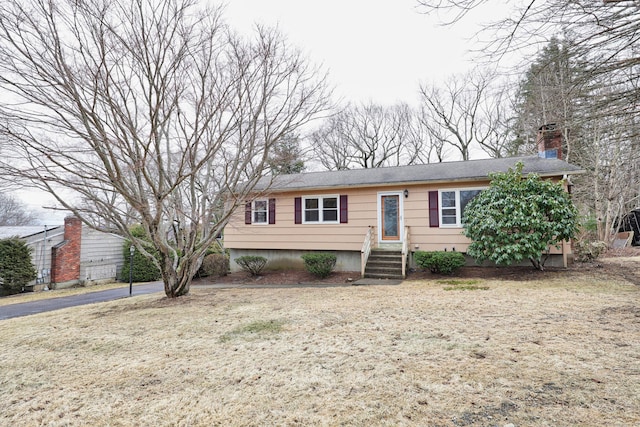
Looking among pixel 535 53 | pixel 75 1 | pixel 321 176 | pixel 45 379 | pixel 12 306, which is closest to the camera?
pixel 45 379

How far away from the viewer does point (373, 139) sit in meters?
27.2

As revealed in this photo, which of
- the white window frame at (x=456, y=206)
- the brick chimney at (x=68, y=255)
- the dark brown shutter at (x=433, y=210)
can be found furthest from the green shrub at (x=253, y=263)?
the brick chimney at (x=68, y=255)

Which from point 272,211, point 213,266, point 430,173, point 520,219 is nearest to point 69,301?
point 213,266

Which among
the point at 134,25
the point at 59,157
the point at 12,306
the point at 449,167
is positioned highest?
the point at 134,25

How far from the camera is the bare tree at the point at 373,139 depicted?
26.9 m

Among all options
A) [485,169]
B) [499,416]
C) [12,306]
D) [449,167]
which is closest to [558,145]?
[485,169]

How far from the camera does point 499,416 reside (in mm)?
2418

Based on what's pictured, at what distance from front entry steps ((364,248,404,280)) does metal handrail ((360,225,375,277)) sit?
19 centimetres

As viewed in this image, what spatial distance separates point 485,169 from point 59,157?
37.9 feet

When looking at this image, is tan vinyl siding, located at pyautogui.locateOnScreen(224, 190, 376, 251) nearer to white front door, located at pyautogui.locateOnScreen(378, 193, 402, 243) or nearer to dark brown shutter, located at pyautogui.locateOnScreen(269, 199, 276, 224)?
dark brown shutter, located at pyautogui.locateOnScreen(269, 199, 276, 224)

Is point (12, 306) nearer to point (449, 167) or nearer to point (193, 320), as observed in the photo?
point (193, 320)

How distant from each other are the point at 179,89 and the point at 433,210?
328 inches

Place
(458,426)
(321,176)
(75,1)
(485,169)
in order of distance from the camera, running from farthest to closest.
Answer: (321,176), (485,169), (75,1), (458,426)

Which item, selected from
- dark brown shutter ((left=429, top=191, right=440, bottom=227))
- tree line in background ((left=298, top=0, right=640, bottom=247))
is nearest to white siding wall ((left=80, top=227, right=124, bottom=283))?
tree line in background ((left=298, top=0, right=640, bottom=247))
